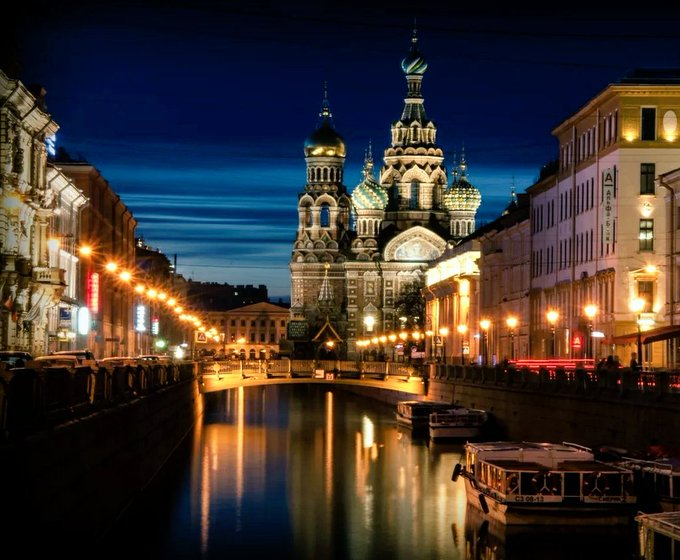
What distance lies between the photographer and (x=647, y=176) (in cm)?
7431

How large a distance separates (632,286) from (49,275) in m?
26.5

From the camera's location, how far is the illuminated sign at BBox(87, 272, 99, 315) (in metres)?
89.2

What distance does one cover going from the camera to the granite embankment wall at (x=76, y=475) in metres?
23.5

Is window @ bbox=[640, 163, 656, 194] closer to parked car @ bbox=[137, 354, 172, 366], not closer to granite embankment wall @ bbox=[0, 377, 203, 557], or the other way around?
parked car @ bbox=[137, 354, 172, 366]

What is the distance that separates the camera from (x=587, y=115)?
271 feet

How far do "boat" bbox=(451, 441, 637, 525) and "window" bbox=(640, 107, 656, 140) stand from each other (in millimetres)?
36422

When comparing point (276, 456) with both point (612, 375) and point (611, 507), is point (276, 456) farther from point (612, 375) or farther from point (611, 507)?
point (611, 507)

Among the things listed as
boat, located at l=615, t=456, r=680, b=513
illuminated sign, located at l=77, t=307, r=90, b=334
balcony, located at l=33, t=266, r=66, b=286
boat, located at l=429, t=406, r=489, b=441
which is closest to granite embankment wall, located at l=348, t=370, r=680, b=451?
boat, located at l=429, t=406, r=489, b=441

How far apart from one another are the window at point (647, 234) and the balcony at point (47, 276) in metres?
26.5

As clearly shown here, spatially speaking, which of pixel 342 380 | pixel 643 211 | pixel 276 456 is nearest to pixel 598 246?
pixel 643 211

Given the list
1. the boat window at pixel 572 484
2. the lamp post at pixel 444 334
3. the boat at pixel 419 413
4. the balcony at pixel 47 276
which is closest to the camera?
the boat window at pixel 572 484

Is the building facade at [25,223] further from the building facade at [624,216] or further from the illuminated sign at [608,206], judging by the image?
the illuminated sign at [608,206]

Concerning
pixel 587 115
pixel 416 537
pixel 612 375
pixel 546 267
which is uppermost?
pixel 587 115

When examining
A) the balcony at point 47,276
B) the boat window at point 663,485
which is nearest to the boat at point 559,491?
the boat window at point 663,485
